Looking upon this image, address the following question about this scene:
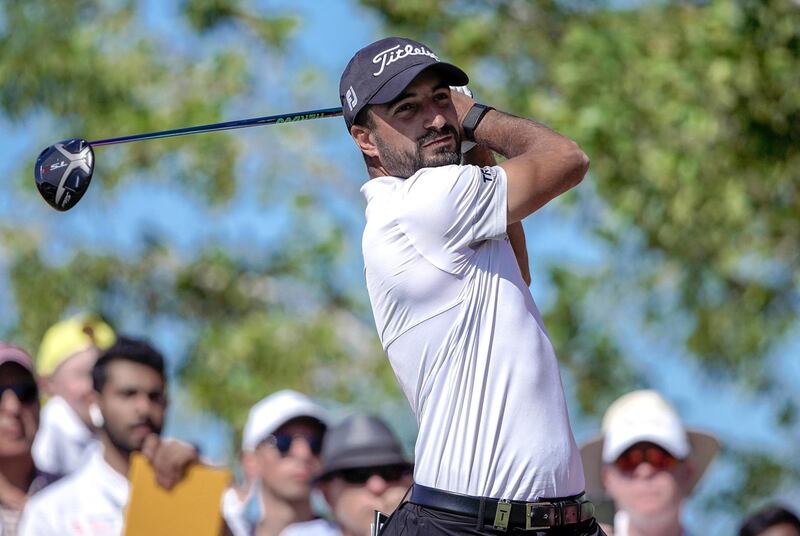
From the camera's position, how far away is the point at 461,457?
13.5 feet

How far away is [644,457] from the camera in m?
6.63

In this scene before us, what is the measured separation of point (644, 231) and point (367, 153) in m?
6.37

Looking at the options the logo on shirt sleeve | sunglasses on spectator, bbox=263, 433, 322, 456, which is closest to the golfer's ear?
the logo on shirt sleeve

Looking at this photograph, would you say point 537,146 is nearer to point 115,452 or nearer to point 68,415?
point 115,452

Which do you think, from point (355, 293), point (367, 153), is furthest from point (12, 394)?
point (355, 293)

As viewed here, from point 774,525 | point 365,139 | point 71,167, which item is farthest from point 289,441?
point 365,139

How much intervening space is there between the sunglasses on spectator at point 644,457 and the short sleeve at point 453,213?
8.76 feet

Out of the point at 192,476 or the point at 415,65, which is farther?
the point at 192,476

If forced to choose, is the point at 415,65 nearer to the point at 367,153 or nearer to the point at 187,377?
the point at 367,153

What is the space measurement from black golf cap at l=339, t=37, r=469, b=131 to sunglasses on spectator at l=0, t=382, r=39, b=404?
274 cm

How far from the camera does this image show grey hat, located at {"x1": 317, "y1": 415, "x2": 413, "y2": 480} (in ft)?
21.6

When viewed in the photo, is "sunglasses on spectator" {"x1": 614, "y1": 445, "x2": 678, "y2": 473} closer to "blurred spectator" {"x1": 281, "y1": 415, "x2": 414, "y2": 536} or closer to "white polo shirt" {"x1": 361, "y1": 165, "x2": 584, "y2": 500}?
"blurred spectator" {"x1": 281, "y1": 415, "x2": 414, "y2": 536}

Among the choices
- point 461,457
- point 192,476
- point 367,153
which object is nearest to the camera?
point 461,457

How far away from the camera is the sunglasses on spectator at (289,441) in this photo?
23.1 feet
